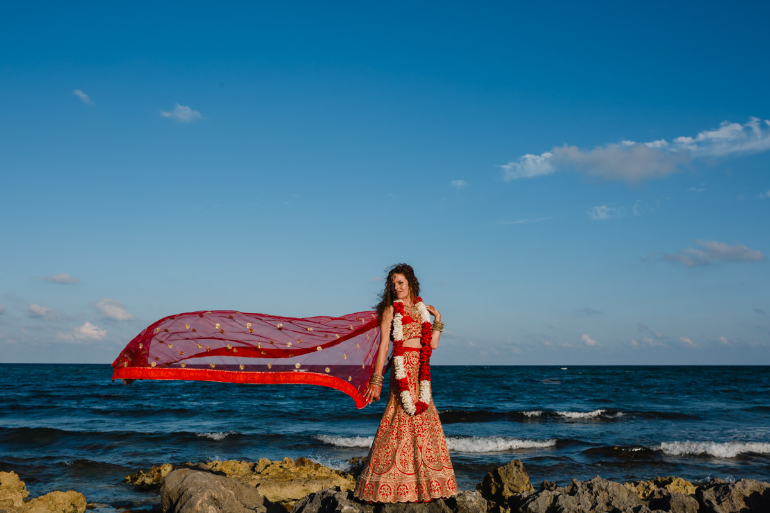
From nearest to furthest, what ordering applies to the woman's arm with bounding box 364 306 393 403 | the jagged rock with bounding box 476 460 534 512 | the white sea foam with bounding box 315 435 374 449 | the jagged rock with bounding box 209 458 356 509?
1. the woman's arm with bounding box 364 306 393 403
2. the jagged rock with bounding box 476 460 534 512
3. the jagged rock with bounding box 209 458 356 509
4. the white sea foam with bounding box 315 435 374 449

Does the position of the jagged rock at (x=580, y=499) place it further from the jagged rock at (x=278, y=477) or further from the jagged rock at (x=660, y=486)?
the jagged rock at (x=278, y=477)

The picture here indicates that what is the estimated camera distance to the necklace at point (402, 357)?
529 cm

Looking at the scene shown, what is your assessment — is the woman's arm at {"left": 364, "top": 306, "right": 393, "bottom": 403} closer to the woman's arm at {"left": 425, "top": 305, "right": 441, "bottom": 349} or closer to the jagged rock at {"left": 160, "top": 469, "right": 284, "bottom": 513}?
the woman's arm at {"left": 425, "top": 305, "right": 441, "bottom": 349}

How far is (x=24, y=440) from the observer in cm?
1560

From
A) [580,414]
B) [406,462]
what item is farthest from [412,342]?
[580,414]

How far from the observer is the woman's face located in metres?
5.59

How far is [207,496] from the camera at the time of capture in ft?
21.9

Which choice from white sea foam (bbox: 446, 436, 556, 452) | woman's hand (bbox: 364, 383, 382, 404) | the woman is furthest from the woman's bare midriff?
white sea foam (bbox: 446, 436, 556, 452)

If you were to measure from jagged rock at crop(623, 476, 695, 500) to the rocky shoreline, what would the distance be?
0.07 feet

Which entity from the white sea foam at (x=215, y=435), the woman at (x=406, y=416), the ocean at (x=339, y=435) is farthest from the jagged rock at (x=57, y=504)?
the white sea foam at (x=215, y=435)

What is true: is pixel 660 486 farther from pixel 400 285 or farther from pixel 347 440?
pixel 347 440

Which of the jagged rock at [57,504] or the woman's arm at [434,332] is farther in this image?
the jagged rock at [57,504]

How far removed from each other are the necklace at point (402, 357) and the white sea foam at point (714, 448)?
474 inches

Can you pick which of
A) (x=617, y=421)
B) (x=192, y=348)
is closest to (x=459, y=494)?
(x=192, y=348)
